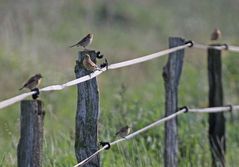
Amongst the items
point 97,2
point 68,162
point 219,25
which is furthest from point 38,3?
point 68,162

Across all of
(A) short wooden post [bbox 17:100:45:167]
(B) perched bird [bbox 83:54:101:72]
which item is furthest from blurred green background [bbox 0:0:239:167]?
(A) short wooden post [bbox 17:100:45:167]

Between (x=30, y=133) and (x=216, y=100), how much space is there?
3.26 m

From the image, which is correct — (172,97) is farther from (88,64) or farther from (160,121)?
(88,64)

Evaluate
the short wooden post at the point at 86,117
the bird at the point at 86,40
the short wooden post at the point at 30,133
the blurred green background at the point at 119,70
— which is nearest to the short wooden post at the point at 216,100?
the blurred green background at the point at 119,70

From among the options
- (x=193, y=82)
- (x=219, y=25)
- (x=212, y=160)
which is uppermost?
(x=219, y=25)

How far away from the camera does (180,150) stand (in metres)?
7.45

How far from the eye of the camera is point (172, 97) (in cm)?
640

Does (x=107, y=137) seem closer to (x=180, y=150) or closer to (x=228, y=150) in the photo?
(x=180, y=150)

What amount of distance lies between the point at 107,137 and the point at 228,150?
165 cm

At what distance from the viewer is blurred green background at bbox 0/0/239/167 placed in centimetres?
701

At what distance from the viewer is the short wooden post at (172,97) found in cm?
640

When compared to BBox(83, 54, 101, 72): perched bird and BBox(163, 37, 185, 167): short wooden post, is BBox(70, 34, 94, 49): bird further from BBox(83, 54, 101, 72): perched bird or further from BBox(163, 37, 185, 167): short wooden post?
BBox(163, 37, 185, 167): short wooden post

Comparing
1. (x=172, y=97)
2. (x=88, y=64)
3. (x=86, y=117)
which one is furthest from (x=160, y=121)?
(x=88, y=64)

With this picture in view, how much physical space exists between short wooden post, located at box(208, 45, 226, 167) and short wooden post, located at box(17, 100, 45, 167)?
3.11 metres
